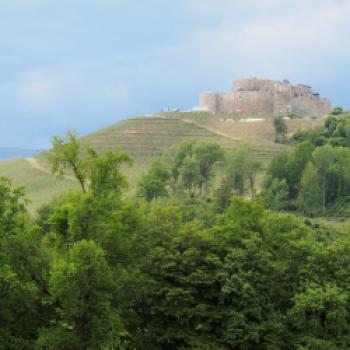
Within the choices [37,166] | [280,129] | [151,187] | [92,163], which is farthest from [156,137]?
[92,163]

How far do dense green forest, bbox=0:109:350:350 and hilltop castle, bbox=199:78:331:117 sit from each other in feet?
424

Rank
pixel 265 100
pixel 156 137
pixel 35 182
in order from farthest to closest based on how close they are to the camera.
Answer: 1. pixel 265 100
2. pixel 156 137
3. pixel 35 182

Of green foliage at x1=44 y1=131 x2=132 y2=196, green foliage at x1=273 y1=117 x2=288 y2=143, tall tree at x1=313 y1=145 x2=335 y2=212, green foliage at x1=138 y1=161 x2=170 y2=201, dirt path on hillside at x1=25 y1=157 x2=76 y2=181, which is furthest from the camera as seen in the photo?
green foliage at x1=273 y1=117 x2=288 y2=143

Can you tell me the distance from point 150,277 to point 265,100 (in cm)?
13799

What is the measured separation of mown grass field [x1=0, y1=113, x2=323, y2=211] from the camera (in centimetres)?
11725

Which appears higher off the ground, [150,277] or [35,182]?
[35,182]

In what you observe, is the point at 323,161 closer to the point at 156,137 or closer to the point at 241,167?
the point at 241,167

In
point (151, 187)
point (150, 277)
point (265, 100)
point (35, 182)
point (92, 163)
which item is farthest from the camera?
point (265, 100)

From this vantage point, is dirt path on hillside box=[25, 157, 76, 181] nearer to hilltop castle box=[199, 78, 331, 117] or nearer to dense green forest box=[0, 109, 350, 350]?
hilltop castle box=[199, 78, 331, 117]

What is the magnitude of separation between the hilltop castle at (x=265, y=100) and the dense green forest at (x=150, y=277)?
129m

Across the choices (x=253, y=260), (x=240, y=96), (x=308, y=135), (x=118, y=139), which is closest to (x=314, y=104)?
(x=240, y=96)

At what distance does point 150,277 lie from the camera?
115ft

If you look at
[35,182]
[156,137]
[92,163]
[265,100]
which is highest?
[265,100]

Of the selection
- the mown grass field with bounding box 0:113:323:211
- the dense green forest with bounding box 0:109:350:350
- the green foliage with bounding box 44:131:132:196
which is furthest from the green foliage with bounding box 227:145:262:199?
the green foliage with bounding box 44:131:132:196
